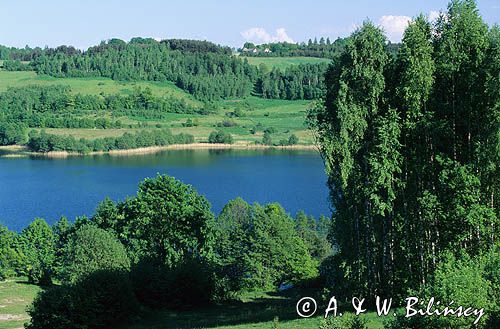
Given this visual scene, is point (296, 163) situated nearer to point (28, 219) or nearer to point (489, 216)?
point (28, 219)

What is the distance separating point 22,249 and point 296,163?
80678mm

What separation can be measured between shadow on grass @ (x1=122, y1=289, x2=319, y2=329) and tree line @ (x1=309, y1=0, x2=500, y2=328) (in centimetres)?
342

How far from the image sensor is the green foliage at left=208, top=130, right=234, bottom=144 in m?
158

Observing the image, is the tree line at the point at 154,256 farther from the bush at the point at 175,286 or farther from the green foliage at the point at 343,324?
the green foliage at the point at 343,324

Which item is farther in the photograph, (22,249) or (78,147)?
(78,147)

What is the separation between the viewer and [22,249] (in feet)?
169

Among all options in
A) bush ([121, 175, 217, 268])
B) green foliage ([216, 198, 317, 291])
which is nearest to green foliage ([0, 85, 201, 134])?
bush ([121, 175, 217, 268])

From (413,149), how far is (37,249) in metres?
38.2

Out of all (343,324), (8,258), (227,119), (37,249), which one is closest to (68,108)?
(227,119)

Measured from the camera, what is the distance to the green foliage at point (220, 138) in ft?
520

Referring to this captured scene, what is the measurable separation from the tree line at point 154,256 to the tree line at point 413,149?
38.3 feet

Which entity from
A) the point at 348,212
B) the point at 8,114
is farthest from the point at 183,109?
the point at 348,212

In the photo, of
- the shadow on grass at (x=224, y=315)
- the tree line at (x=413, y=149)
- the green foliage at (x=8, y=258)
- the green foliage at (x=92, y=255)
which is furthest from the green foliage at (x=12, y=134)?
the tree line at (x=413, y=149)

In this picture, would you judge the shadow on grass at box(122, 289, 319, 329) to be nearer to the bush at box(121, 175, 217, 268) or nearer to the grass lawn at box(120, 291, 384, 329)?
the grass lawn at box(120, 291, 384, 329)
